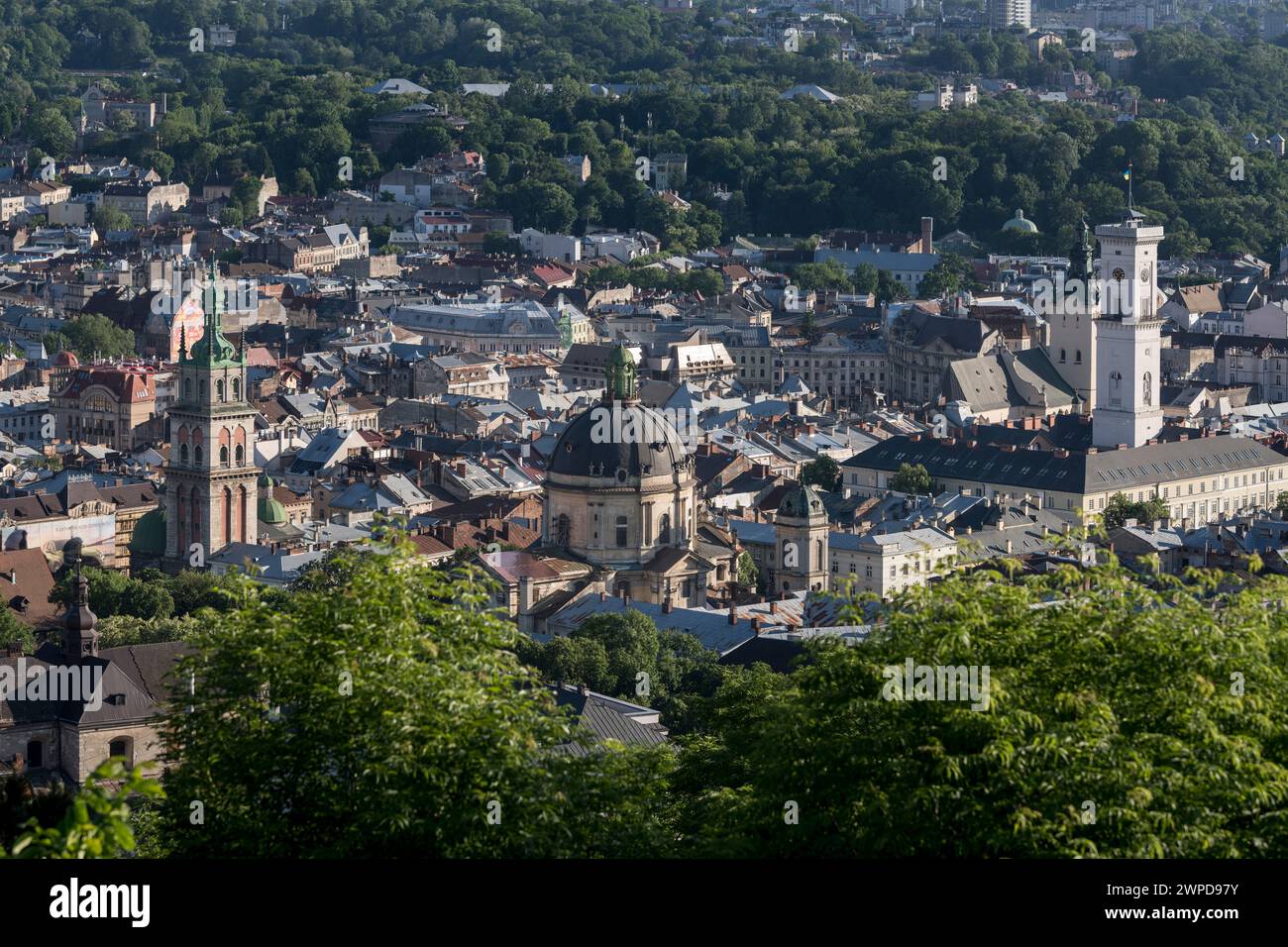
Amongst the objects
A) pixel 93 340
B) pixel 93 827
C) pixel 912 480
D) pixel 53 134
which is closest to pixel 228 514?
pixel 912 480

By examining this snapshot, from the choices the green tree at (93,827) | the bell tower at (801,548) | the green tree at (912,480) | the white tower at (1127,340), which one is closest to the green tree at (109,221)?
the white tower at (1127,340)

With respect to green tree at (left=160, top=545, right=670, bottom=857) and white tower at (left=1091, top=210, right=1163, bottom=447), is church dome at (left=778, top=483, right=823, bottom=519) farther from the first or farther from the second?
green tree at (left=160, top=545, right=670, bottom=857)

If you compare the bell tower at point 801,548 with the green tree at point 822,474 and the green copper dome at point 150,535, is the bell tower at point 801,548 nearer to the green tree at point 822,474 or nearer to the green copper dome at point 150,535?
the green copper dome at point 150,535

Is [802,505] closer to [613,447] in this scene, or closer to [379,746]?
[613,447]
